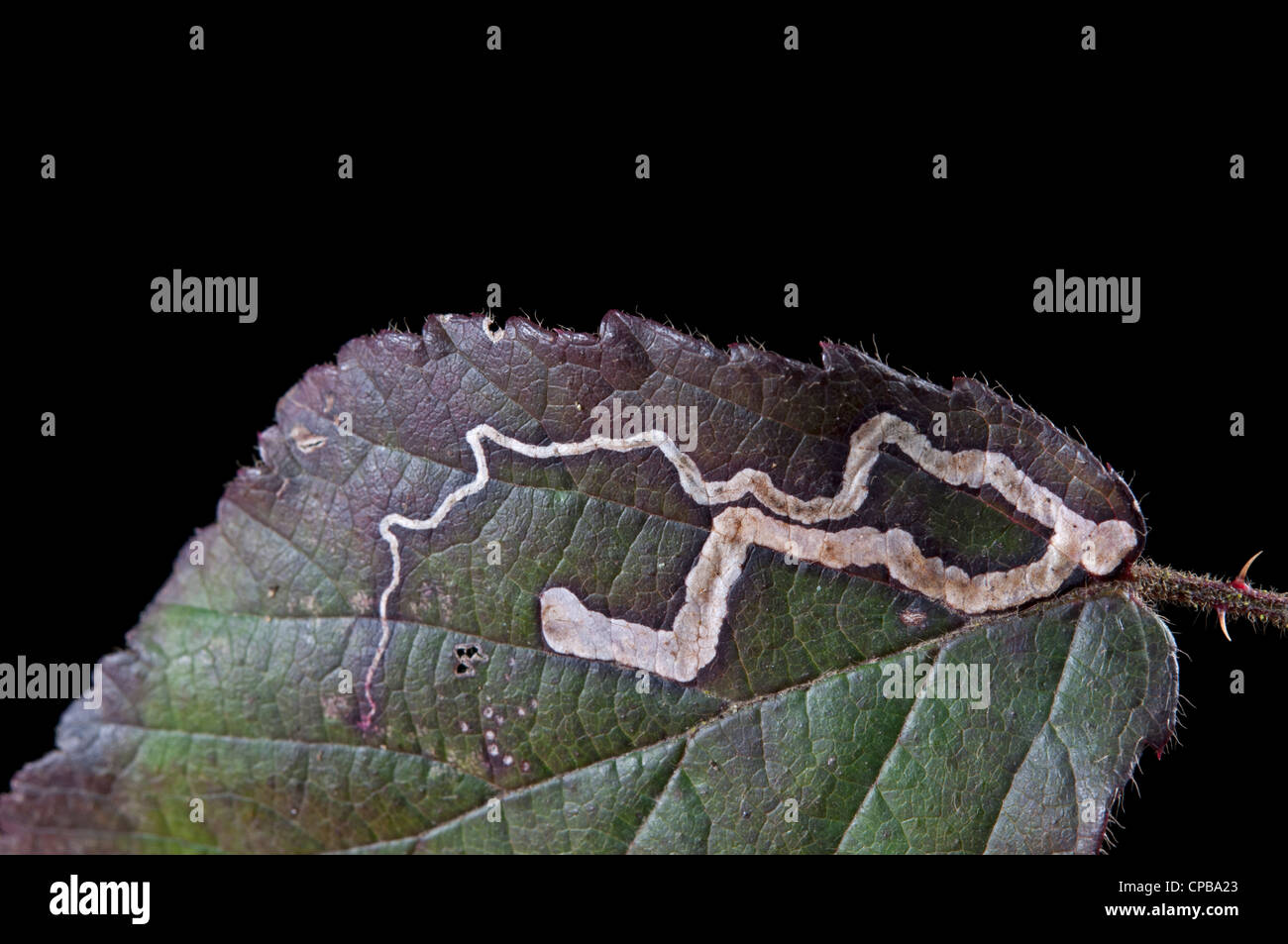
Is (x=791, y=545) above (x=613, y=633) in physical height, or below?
above

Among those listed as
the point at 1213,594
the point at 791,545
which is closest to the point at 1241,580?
the point at 1213,594

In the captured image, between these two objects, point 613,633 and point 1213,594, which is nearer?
point 613,633

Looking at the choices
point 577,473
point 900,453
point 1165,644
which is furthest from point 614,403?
point 1165,644

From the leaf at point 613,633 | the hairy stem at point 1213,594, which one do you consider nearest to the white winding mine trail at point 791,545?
the leaf at point 613,633

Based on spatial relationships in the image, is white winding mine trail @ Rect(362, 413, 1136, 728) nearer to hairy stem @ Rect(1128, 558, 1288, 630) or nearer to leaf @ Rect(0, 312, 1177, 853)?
leaf @ Rect(0, 312, 1177, 853)

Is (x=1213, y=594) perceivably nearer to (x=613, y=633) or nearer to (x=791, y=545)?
(x=791, y=545)

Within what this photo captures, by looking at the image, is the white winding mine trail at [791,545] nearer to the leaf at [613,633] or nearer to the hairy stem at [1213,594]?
the leaf at [613,633]
